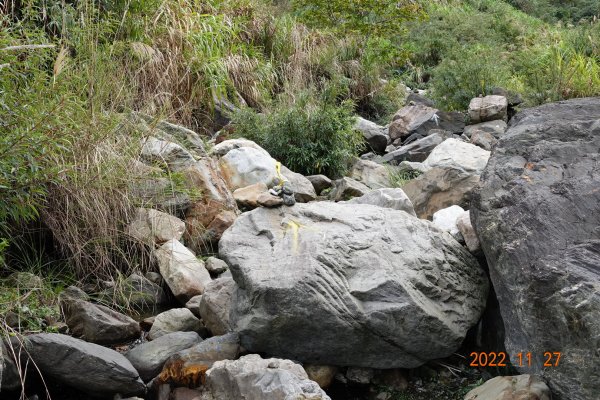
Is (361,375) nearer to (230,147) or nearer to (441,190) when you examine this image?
(441,190)

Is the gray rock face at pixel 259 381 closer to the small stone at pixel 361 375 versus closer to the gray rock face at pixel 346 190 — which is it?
the small stone at pixel 361 375

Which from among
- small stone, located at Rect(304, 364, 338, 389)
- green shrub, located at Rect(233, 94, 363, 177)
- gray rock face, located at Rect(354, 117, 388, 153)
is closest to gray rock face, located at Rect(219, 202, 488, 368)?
small stone, located at Rect(304, 364, 338, 389)

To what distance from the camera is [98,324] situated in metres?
4.19

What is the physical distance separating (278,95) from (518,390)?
5718 millimetres

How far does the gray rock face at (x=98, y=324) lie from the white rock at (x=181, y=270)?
43 centimetres

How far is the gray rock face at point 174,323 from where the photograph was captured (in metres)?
4.30

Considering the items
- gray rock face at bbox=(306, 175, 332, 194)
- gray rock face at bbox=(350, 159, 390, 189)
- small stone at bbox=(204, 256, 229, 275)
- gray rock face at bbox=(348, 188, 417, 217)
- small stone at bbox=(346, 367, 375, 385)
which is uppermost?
gray rock face at bbox=(348, 188, 417, 217)

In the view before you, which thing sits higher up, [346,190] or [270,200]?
[270,200]

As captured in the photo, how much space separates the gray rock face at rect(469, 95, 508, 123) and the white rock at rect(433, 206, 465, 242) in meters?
3.93

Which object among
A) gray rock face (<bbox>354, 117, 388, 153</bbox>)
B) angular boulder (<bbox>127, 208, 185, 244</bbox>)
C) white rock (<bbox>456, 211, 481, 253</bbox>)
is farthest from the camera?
gray rock face (<bbox>354, 117, 388, 153</bbox>)

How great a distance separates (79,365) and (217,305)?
87cm

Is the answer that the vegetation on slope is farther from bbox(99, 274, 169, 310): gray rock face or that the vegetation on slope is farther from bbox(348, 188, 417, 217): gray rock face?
bbox(348, 188, 417, 217): gray rock face

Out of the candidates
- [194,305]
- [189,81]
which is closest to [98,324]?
[194,305]

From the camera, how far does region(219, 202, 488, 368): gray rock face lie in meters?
3.54
